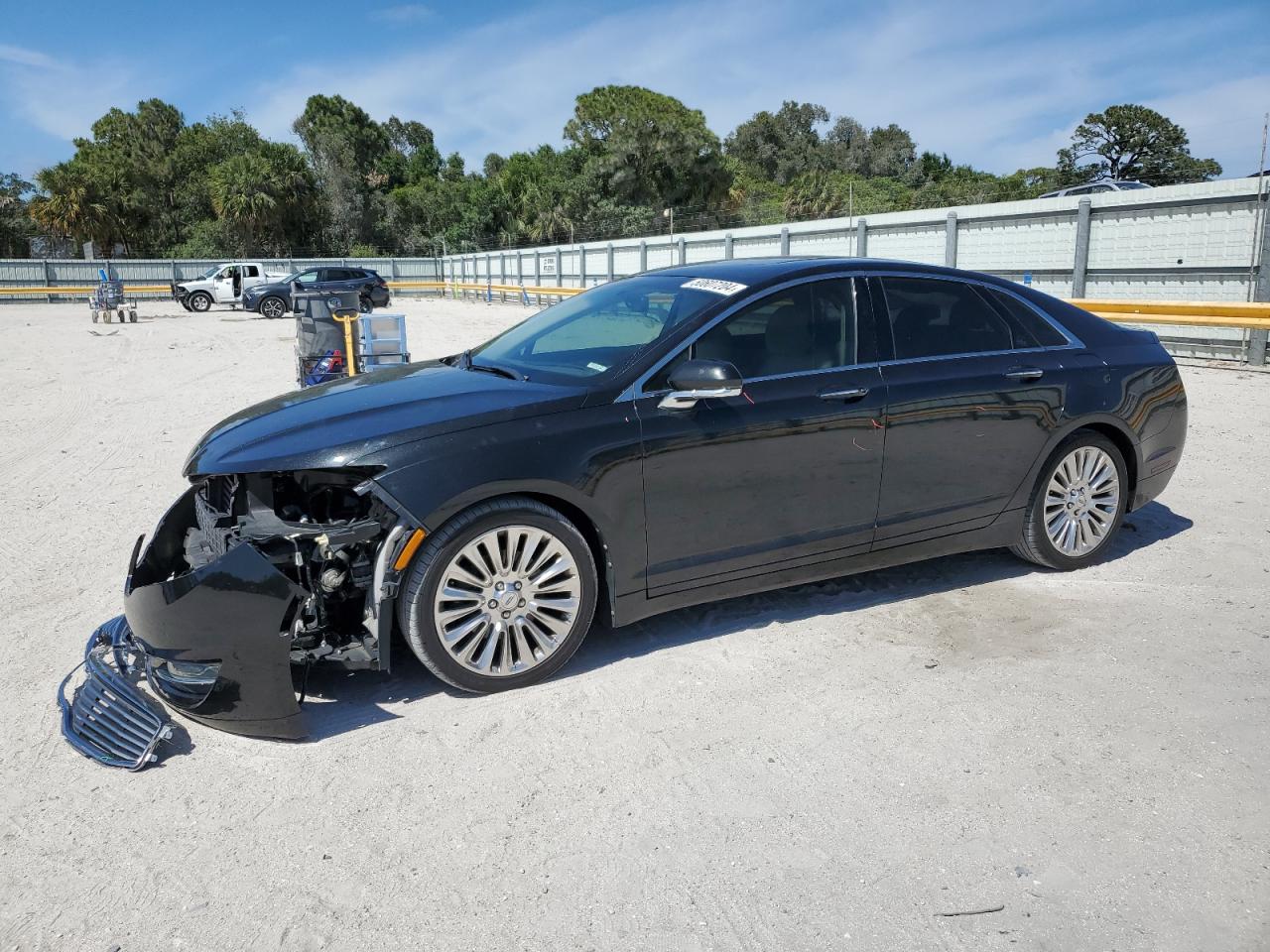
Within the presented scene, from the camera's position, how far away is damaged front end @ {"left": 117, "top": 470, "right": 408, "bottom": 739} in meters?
3.23

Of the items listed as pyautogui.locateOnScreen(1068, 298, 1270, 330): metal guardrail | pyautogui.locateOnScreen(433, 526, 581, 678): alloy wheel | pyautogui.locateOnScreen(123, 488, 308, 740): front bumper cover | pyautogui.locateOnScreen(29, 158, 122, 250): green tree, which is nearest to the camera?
pyautogui.locateOnScreen(123, 488, 308, 740): front bumper cover

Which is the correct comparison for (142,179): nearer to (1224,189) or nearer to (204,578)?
(1224,189)

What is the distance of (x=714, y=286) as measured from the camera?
434cm

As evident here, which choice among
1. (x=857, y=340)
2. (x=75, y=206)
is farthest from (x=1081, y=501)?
(x=75, y=206)

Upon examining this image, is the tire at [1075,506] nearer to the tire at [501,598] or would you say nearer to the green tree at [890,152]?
the tire at [501,598]

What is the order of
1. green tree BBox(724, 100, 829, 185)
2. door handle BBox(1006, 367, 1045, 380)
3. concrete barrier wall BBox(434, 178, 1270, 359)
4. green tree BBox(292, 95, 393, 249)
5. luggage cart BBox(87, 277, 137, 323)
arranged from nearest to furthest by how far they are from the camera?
1. door handle BBox(1006, 367, 1045, 380)
2. concrete barrier wall BBox(434, 178, 1270, 359)
3. luggage cart BBox(87, 277, 137, 323)
4. green tree BBox(292, 95, 393, 249)
5. green tree BBox(724, 100, 829, 185)

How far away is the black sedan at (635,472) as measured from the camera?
3439mm

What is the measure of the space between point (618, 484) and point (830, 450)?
3.44ft

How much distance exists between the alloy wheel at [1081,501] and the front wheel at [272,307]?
28187 millimetres

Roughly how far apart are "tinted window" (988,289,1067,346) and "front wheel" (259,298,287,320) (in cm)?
2794

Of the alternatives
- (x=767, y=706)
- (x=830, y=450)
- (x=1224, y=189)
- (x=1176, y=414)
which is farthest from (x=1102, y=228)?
(x=767, y=706)

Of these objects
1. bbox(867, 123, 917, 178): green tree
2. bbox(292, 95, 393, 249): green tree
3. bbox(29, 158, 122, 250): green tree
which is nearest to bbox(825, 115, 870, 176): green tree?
bbox(867, 123, 917, 178): green tree

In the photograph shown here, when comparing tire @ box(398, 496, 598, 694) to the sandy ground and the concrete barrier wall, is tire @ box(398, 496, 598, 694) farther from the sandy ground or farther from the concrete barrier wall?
the concrete barrier wall

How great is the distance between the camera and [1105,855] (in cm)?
274
